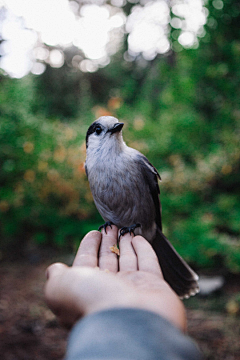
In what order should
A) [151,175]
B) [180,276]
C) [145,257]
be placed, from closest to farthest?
[145,257] < [151,175] < [180,276]

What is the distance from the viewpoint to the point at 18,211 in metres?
4.80

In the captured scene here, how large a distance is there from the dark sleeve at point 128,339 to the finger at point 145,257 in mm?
592

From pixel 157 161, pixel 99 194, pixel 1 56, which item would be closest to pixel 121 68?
pixel 157 161

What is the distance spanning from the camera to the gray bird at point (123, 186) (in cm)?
204

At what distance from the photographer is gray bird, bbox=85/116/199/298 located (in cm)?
204

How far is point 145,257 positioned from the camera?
1.66m

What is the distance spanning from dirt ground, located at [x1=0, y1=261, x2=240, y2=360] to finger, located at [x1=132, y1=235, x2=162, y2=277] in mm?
1856

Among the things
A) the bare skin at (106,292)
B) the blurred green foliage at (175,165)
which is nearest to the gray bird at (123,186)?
the bare skin at (106,292)

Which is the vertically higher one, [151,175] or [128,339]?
[151,175]

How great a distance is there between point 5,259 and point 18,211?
1.03 meters

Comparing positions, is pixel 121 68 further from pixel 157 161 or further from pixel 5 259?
pixel 5 259

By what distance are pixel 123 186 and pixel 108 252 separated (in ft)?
1.61

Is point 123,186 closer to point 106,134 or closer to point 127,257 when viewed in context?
point 106,134

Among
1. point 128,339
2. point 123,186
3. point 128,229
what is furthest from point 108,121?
point 128,339
